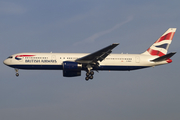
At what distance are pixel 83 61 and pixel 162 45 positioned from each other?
52.3 ft

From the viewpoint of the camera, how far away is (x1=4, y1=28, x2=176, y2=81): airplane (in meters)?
50.9

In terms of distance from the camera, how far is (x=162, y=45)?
58.0 m

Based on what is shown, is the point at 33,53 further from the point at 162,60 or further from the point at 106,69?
the point at 162,60

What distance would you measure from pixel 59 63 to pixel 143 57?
1446 centimetres

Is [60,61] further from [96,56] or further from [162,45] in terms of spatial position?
[162,45]

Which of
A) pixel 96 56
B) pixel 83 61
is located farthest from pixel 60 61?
pixel 96 56

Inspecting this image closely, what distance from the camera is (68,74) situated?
182ft

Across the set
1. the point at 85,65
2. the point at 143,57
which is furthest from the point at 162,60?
the point at 85,65

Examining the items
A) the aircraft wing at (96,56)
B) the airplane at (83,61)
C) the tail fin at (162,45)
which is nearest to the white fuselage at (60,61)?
the airplane at (83,61)

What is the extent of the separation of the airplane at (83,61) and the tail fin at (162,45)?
4.91 ft

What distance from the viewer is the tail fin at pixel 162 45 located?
187ft

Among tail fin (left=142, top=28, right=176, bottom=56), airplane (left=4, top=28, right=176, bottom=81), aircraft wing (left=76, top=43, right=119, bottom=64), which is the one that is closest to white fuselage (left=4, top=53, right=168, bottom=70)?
airplane (left=4, top=28, right=176, bottom=81)

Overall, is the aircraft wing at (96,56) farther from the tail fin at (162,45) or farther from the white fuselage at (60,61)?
the tail fin at (162,45)

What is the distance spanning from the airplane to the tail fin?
59.0 inches
